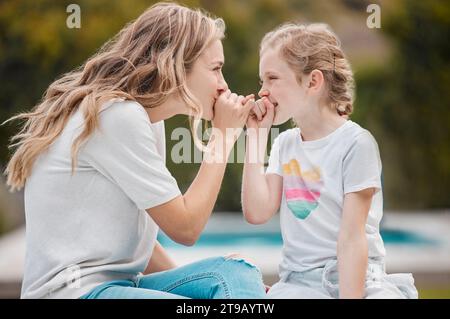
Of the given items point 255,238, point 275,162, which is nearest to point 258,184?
point 275,162

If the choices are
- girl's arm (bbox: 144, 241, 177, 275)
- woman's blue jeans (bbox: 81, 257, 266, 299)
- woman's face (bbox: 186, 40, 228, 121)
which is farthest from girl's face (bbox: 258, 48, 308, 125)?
girl's arm (bbox: 144, 241, 177, 275)

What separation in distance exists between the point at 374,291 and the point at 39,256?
785 mm

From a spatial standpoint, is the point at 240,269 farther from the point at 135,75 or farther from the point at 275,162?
the point at 135,75

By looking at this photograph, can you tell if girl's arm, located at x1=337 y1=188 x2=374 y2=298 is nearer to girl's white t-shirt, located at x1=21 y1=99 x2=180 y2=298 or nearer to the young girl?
the young girl

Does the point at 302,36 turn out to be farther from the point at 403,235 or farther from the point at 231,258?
the point at 403,235

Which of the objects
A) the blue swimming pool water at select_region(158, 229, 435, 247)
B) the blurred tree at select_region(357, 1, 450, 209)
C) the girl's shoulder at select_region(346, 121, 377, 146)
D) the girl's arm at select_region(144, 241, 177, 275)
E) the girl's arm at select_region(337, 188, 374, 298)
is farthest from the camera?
the blurred tree at select_region(357, 1, 450, 209)

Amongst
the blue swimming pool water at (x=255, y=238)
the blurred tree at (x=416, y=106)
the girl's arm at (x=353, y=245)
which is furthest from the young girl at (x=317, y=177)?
the blurred tree at (x=416, y=106)

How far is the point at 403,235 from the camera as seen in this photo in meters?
7.12

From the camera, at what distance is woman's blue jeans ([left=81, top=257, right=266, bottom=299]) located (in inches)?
64.1

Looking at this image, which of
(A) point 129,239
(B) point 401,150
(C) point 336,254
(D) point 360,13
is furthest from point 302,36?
(D) point 360,13

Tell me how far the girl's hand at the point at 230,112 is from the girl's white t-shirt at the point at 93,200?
226 mm

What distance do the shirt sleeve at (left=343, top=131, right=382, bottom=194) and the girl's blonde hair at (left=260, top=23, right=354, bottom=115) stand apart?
0.18 metres

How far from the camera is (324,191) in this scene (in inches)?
67.9

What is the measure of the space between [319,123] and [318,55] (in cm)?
18
